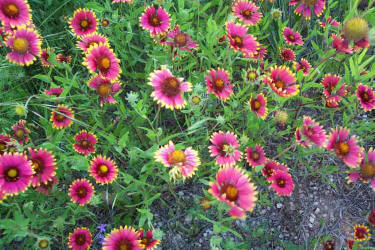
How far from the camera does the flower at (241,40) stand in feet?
6.40

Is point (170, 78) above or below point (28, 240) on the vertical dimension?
above

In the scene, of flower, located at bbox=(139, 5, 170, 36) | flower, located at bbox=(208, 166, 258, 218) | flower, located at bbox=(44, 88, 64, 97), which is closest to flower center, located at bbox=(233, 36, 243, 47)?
flower, located at bbox=(139, 5, 170, 36)

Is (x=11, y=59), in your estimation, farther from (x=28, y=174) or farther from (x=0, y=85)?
(x=28, y=174)

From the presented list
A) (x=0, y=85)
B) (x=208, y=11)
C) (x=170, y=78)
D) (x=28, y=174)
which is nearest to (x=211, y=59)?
(x=170, y=78)

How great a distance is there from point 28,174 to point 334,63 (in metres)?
2.40

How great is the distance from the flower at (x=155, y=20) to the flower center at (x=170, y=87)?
52 cm

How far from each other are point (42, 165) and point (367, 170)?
5.82ft

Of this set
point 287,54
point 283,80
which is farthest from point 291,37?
point 283,80

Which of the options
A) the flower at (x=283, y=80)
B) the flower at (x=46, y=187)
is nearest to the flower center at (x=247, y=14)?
the flower at (x=283, y=80)

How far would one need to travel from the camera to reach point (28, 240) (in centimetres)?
179

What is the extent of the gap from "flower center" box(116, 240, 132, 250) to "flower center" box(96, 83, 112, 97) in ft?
2.81

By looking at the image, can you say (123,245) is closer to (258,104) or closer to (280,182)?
(280,182)

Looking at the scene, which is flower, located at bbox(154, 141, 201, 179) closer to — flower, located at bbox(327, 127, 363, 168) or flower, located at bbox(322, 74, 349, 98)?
flower, located at bbox(327, 127, 363, 168)

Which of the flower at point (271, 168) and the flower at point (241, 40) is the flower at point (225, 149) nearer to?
the flower at point (271, 168)
